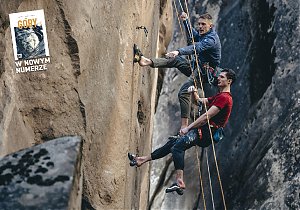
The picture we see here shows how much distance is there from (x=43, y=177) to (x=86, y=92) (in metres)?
2.44

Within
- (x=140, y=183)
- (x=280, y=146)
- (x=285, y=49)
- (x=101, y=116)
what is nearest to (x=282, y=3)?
(x=285, y=49)

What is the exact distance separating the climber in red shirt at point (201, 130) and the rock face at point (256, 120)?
236cm

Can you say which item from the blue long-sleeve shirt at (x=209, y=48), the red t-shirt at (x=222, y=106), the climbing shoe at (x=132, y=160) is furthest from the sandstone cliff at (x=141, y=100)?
the red t-shirt at (x=222, y=106)

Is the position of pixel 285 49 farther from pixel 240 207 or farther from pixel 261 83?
pixel 240 207

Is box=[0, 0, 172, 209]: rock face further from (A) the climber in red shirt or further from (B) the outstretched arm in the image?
(B) the outstretched arm

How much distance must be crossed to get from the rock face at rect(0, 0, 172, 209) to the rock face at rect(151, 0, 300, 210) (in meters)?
3.52

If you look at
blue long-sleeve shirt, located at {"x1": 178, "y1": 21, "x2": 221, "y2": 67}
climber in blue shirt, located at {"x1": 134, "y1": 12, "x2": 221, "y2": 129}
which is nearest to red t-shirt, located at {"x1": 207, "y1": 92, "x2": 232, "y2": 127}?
climber in blue shirt, located at {"x1": 134, "y1": 12, "x2": 221, "y2": 129}

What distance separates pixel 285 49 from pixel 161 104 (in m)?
3.65

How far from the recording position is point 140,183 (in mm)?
9586

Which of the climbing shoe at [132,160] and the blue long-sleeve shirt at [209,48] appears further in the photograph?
the blue long-sleeve shirt at [209,48]

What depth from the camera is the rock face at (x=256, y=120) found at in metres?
10.7

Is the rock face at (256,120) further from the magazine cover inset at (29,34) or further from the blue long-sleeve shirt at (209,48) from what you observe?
the magazine cover inset at (29,34)

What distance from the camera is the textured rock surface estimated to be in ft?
15.6

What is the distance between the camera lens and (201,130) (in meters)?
8.41
